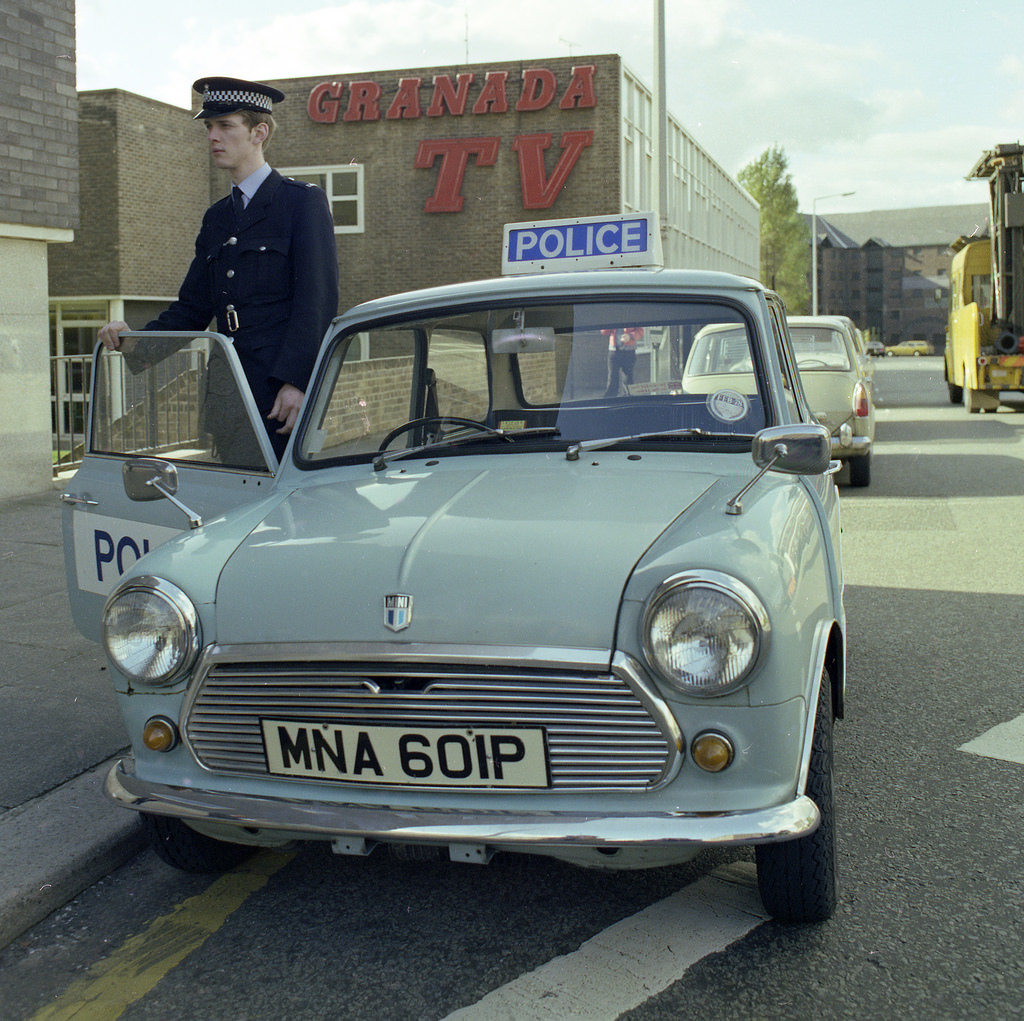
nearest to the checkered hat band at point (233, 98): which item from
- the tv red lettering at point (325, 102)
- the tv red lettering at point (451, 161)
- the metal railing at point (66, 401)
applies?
the metal railing at point (66, 401)

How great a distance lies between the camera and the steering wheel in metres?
3.87

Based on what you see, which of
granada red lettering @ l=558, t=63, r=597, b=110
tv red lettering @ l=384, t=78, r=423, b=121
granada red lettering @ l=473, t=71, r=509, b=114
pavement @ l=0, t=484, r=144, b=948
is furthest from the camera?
tv red lettering @ l=384, t=78, r=423, b=121

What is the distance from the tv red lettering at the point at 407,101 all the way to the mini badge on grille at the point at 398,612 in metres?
29.1

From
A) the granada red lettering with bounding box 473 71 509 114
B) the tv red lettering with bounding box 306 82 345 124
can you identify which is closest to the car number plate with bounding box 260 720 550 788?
the granada red lettering with bounding box 473 71 509 114

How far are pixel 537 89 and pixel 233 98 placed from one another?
1024 inches

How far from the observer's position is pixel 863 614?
255 inches

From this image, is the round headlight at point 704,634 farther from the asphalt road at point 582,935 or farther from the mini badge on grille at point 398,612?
the asphalt road at point 582,935

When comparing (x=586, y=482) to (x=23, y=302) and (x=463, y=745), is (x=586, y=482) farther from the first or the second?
(x=23, y=302)

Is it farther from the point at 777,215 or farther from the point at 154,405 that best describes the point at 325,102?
the point at 777,215

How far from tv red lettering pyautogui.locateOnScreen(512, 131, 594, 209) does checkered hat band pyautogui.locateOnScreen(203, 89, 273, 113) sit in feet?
83.0

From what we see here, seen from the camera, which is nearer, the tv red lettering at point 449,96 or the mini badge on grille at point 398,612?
the mini badge on grille at point 398,612

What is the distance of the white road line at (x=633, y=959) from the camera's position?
8.55 feet

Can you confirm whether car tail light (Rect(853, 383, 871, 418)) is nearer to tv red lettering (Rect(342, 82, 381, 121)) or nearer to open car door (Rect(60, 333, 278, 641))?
open car door (Rect(60, 333, 278, 641))

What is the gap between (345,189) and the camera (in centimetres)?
3089
